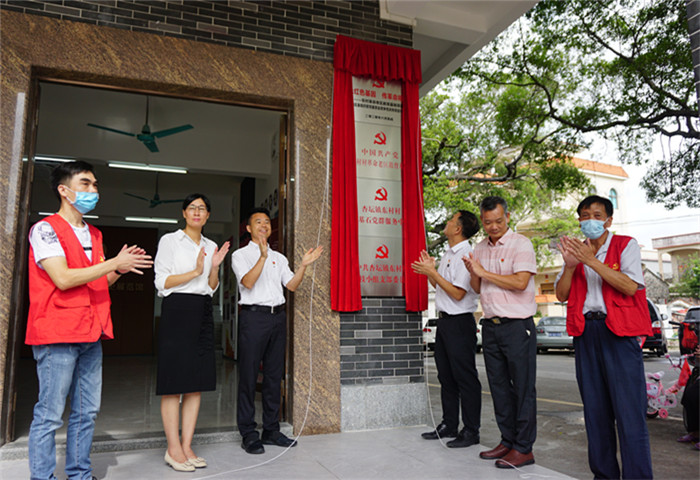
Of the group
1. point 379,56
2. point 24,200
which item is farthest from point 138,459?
point 379,56

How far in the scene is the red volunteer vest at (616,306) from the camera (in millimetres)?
2689

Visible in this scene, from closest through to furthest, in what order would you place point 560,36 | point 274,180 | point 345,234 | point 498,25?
point 345,234 → point 498,25 → point 274,180 → point 560,36

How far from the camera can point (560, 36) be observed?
8.28 metres

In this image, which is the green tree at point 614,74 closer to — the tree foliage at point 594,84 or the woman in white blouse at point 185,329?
the tree foliage at point 594,84

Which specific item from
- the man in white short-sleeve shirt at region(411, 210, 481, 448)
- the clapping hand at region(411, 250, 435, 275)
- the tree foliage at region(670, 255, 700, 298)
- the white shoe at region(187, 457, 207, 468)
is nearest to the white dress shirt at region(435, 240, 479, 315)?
the man in white short-sleeve shirt at region(411, 210, 481, 448)

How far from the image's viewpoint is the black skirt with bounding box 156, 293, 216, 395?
10.2 feet

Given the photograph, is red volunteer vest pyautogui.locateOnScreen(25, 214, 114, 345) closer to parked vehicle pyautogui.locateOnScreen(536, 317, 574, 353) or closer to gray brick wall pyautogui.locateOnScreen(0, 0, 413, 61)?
gray brick wall pyautogui.locateOnScreen(0, 0, 413, 61)

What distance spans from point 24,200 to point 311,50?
8.35 feet

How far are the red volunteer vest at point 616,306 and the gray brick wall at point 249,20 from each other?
9.43ft

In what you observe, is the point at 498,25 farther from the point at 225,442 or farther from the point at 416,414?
the point at 225,442

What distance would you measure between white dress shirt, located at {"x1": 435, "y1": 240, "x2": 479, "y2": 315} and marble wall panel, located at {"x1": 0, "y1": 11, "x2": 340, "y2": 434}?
3.08ft

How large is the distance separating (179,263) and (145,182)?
8584 mm

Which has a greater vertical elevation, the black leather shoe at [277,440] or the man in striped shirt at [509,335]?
the man in striped shirt at [509,335]

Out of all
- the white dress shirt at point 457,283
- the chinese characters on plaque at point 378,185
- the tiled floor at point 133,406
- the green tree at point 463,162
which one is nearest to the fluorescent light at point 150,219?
the tiled floor at point 133,406
